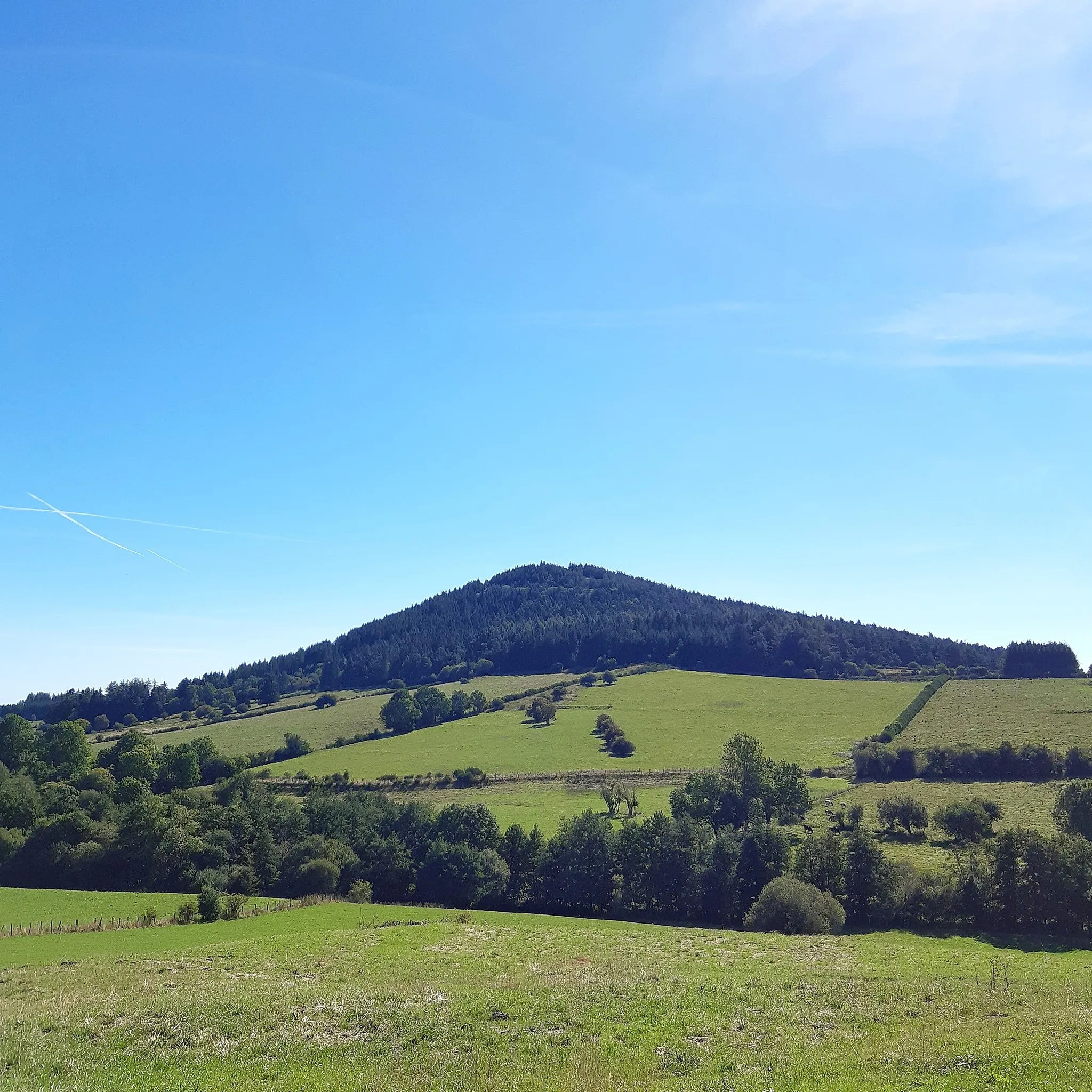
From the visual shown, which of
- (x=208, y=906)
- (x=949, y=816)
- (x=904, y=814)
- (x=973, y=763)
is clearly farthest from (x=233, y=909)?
(x=973, y=763)

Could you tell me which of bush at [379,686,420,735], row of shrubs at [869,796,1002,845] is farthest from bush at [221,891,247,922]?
bush at [379,686,420,735]

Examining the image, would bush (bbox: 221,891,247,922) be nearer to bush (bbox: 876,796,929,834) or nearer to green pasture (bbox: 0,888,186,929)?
green pasture (bbox: 0,888,186,929)

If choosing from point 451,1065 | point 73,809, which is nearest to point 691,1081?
point 451,1065

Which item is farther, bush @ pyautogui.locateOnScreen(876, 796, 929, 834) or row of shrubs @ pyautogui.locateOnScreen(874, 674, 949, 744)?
row of shrubs @ pyautogui.locateOnScreen(874, 674, 949, 744)

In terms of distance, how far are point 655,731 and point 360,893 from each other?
255ft

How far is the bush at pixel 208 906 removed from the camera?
54.6 metres

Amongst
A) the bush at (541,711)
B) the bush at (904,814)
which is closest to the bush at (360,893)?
the bush at (904,814)

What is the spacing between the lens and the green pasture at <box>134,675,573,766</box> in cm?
14675

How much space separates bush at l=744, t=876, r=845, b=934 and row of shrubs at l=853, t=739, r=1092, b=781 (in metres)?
53.5

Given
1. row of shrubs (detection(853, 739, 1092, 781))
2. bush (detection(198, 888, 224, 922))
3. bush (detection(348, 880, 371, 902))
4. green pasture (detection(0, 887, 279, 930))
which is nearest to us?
green pasture (detection(0, 887, 279, 930))

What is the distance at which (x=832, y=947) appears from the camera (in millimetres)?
46750

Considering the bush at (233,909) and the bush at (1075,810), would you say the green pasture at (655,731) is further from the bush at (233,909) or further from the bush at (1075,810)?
the bush at (233,909)

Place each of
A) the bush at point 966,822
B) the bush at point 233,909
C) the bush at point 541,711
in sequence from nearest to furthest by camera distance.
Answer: the bush at point 233,909 < the bush at point 966,822 < the bush at point 541,711

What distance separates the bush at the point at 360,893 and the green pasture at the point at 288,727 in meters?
75.9
